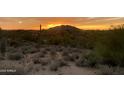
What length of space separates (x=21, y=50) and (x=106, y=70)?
169 centimetres

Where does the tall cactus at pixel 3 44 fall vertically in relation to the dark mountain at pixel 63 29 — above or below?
below

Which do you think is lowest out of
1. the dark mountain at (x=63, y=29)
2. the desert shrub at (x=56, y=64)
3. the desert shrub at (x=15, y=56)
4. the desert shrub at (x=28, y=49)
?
the desert shrub at (x=56, y=64)

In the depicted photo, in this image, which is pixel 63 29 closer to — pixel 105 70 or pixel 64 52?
pixel 64 52

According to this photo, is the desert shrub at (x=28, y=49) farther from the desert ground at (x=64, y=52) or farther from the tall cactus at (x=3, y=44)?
the tall cactus at (x=3, y=44)

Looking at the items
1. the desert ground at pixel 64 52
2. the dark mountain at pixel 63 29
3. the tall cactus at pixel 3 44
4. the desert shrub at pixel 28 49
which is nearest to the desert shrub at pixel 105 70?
the desert ground at pixel 64 52

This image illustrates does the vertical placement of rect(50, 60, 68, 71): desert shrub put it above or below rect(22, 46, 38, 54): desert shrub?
below

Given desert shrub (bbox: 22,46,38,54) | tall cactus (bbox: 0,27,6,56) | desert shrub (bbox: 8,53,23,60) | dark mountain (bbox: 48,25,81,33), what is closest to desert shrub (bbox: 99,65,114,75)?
dark mountain (bbox: 48,25,81,33)

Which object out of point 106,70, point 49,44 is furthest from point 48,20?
point 106,70

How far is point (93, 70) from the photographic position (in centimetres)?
778

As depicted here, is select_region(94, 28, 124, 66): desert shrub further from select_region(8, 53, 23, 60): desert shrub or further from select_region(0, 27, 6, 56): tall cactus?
select_region(0, 27, 6, 56): tall cactus

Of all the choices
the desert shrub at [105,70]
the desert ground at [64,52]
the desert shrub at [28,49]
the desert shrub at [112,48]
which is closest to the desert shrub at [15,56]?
the desert ground at [64,52]

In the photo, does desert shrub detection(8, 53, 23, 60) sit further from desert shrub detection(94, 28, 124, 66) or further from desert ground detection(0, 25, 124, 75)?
desert shrub detection(94, 28, 124, 66)

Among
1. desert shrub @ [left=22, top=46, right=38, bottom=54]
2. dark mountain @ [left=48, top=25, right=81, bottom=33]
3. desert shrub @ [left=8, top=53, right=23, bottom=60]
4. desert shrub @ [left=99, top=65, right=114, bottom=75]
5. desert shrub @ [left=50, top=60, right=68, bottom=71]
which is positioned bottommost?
desert shrub @ [left=99, top=65, right=114, bottom=75]
